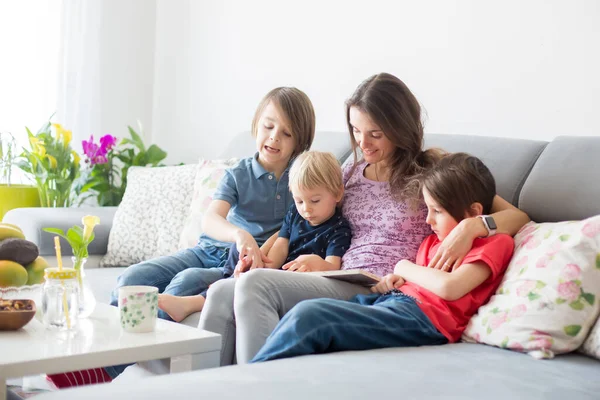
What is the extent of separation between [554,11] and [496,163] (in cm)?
56

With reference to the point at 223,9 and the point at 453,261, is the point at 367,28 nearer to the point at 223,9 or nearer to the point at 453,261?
the point at 223,9

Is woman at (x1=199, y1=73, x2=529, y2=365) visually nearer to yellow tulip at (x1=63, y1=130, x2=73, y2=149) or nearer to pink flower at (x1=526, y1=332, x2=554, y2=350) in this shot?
pink flower at (x1=526, y1=332, x2=554, y2=350)

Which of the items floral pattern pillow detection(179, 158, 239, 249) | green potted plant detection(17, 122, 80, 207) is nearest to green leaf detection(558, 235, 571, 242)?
floral pattern pillow detection(179, 158, 239, 249)

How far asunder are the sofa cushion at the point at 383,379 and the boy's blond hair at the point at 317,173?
0.62 metres

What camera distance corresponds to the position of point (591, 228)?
1591 mm

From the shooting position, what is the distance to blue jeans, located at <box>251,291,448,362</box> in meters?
1.46

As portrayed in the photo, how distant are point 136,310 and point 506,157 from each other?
104 cm

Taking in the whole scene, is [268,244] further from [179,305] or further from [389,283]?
[389,283]

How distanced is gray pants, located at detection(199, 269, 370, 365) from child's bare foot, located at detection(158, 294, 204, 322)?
0.66 ft

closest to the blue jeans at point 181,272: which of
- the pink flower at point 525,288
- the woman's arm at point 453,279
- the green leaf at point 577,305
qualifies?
the woman's arm at point 453,279

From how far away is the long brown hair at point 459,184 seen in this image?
1772mm

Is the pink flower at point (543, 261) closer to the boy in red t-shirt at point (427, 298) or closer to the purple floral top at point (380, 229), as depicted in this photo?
the boy in red t-shirt at point (427, 298)

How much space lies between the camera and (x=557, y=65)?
7.29 feet

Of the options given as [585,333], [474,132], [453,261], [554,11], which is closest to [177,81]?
[474,132]
